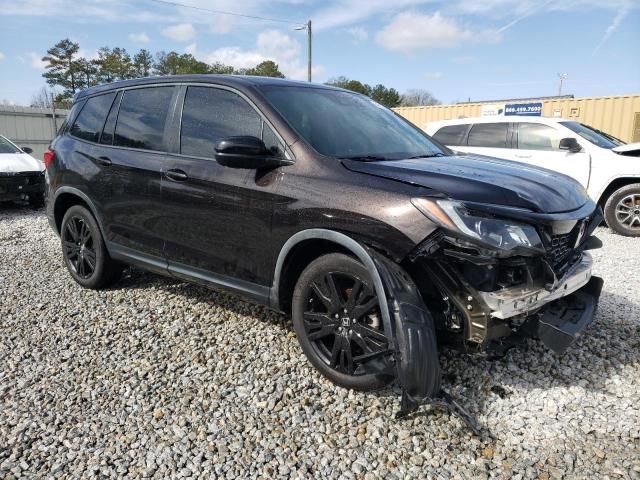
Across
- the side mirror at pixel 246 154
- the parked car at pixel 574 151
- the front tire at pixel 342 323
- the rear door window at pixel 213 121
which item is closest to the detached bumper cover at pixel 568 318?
the front tire at pixel 342 323

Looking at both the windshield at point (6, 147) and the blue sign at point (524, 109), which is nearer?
the windshield at point (6, 147)

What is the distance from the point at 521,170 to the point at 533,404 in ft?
4.71

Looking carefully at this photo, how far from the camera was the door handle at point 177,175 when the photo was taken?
3478 mm

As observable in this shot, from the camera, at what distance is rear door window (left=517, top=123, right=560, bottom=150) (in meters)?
8.00

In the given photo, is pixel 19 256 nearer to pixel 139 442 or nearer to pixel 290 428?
pixel 139 442

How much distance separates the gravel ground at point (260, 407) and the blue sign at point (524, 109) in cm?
1501

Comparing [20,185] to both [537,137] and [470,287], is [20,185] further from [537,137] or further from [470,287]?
[470,287]

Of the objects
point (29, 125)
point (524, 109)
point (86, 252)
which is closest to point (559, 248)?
point (86, 252)

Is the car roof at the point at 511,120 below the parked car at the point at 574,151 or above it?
above

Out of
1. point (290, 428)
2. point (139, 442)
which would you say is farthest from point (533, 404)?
point (139, 442)

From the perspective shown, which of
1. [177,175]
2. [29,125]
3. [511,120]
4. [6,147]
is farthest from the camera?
[29,125]

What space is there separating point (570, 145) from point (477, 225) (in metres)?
6.15

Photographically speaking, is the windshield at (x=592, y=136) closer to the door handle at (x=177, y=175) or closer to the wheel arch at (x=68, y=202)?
the door handle at (x=177, y=175)

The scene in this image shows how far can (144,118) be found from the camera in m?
3.94
